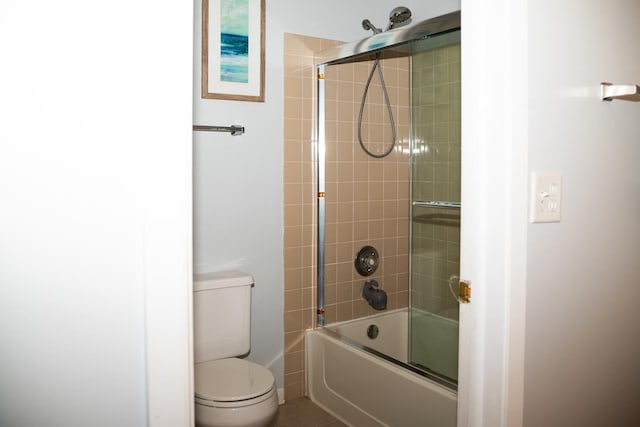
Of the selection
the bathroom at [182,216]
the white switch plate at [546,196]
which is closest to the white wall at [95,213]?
the bathroom at [182,216]

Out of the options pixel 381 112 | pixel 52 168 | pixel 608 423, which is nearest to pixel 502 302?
pixel 608 423

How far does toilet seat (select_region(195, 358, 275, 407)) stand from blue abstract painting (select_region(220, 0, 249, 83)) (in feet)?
4.52

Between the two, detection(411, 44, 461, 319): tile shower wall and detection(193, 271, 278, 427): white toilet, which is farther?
detection(411, 44, 461, 319): tile shower wall

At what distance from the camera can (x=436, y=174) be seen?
2.34 meters

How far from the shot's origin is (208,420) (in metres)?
1.92

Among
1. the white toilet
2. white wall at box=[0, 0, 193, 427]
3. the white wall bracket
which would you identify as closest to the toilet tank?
the white toilet

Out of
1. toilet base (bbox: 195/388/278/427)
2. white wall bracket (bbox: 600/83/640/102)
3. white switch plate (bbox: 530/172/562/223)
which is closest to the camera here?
white switch plate (bbox: 530/172/562/223)

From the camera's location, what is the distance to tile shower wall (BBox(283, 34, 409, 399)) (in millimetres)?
2682

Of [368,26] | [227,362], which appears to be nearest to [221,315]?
[227,362]

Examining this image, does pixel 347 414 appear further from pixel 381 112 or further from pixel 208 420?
pixel 381 112

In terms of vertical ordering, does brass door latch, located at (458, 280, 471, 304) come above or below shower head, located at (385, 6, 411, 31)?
below

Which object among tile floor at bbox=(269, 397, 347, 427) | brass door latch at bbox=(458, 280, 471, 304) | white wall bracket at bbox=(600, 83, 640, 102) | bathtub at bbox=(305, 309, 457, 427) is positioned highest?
white wall bracket at bbox=(600, 83, 640, 102)

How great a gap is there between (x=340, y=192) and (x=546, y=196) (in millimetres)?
1611

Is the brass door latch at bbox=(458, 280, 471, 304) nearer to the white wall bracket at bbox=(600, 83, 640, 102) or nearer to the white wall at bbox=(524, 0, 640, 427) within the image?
the white wall at bbox=(524, 0, 640, 427)
